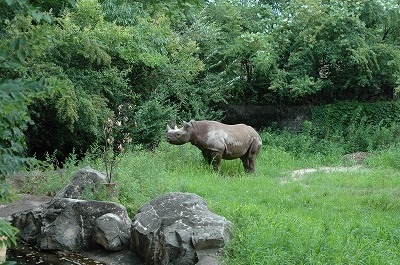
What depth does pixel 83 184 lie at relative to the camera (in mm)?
9688

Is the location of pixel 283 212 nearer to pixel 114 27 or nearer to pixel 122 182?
pixel 122 182

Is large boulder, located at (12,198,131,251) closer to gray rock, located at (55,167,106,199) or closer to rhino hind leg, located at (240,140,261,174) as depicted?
gray rock, located at (55,167,106,199)

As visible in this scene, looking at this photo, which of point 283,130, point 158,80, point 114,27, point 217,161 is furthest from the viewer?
point 283,130

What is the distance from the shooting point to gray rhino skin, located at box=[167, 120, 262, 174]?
13.1 metres

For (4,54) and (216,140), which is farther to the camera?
(216,140)

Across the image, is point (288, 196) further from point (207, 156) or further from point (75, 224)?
point (75, 224)

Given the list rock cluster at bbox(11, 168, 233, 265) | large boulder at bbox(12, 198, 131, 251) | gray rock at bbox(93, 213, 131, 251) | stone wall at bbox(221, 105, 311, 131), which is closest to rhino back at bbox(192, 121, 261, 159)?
rock cluster at bbox(11, 168, 233, 265)

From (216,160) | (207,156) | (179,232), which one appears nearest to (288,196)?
(216,160)

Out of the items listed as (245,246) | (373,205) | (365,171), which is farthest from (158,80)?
(245,246)

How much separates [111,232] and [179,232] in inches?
48.9

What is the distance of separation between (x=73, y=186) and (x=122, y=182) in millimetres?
887

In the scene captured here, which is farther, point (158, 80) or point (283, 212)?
point (158, 80)

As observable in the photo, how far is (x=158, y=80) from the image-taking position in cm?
1816

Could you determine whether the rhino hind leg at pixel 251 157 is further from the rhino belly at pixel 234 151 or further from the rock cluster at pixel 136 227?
the rock cluster at pixel 136 227
